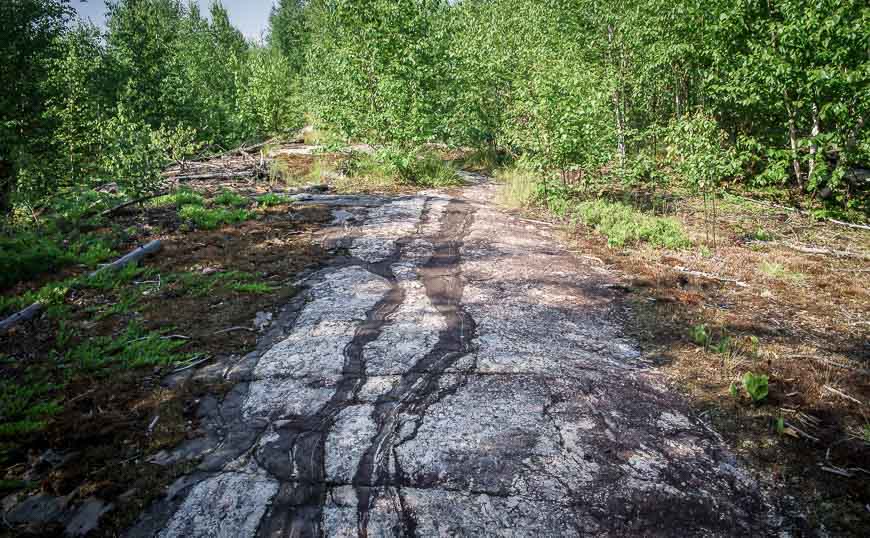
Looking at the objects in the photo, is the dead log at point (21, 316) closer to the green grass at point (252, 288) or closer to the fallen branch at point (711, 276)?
the green grass at point (252, 288)

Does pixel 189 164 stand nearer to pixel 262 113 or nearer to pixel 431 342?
pixel 262 113

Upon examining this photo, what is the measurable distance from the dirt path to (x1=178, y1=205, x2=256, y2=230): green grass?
4.10 meters

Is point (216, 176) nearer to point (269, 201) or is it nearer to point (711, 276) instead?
point (269, 201)

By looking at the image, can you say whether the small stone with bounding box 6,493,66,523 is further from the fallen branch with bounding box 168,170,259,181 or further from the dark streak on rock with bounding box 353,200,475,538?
the fallen branch with bounding box 168,170,259,181

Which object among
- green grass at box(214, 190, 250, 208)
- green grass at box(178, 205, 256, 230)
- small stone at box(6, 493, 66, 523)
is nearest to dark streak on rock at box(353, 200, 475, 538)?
small stone at box(6, 493, 66, 523)

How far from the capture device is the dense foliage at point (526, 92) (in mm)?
8711

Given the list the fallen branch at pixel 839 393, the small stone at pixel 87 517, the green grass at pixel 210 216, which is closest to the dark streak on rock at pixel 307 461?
the small stone at pixel 87 517

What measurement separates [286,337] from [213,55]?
31.4 metres

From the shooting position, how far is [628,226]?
793cm

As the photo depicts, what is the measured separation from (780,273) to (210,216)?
9345mm

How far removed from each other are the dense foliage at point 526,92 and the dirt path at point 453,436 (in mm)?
5182

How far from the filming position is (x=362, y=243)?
24.5 feet

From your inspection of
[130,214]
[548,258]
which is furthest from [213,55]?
[548,258]

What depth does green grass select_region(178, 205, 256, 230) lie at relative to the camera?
26.7 ft
